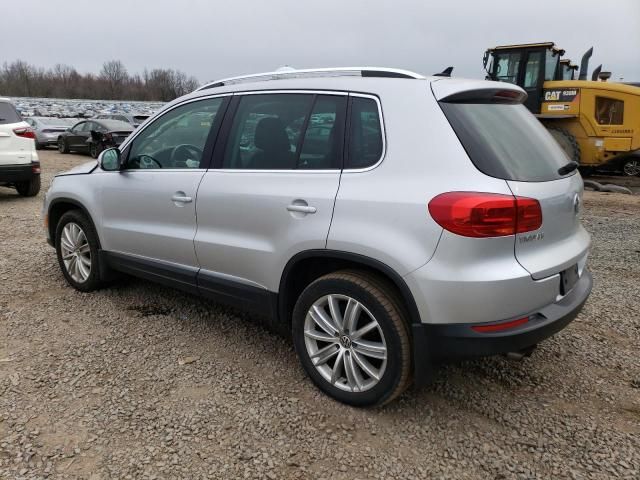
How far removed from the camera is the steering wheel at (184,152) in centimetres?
361

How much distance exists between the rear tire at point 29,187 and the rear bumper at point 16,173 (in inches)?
16.3

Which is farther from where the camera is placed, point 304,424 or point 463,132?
point 304,424

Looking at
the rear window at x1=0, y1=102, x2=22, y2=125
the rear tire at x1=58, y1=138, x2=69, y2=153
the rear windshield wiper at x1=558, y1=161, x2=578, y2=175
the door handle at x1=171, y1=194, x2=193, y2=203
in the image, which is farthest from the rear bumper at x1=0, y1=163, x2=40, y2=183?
the rear tire at x1=58, y1=138, x2=69, y2=153

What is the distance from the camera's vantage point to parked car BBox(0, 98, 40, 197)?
843 centimetres

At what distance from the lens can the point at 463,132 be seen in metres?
2.55

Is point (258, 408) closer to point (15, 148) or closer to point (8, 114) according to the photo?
point (15, 148)

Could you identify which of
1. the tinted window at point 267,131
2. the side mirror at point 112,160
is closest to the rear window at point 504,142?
the tinted window at point 267,131

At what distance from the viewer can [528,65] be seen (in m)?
12.1

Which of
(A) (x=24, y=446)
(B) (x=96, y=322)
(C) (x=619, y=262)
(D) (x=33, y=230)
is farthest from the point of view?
(D) (x=33, y=230)

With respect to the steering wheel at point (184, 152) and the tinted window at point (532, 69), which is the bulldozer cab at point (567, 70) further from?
the steering wheel at point (184, 152)

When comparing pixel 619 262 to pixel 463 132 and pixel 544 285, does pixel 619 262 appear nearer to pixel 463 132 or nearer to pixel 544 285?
pixel 544 285

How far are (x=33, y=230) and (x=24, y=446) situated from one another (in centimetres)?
515

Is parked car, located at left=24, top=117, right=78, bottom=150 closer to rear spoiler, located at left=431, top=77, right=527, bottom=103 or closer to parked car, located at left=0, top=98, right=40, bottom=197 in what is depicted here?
parked car, located at left=0, top=98, right=40, bottom=197

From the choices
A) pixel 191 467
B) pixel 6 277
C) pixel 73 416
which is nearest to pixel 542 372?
pixel 191 467
